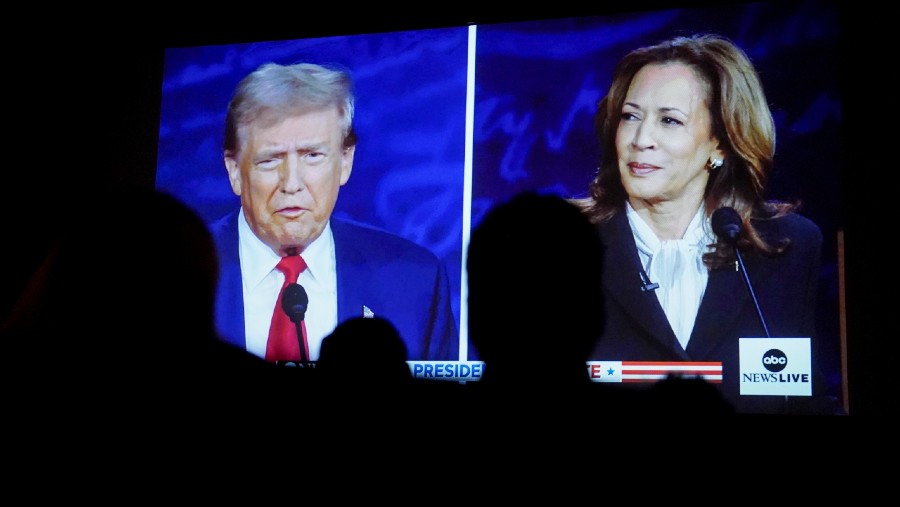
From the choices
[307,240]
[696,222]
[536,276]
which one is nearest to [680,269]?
[696,222]

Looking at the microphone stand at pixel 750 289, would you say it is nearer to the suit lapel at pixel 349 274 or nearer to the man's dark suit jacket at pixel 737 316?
the man's dark suit jacket at pixel 737 316

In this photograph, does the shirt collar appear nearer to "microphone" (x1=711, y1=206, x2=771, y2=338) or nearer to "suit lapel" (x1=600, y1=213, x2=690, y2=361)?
"suit lapel" (x1=600, y1=213, x2=690, y2=361)

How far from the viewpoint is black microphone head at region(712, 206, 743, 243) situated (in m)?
2.35

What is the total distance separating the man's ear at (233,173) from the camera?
2.81 meters

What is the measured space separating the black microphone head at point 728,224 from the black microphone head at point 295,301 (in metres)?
1.33

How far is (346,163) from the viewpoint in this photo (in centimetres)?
273

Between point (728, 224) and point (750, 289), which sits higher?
point (728, 224)

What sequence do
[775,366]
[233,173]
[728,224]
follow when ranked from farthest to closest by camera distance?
1. [233,173]
2. [728,224]
3. [775,366]

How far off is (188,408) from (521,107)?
159 centimetres

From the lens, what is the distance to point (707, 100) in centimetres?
242

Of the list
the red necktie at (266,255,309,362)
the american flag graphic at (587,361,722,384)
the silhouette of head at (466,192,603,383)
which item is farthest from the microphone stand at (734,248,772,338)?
the red necktie at (266,255,309,362)

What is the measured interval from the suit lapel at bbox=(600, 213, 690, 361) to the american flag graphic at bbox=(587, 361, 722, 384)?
0.04m

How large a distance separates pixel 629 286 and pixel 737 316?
32 centimetres

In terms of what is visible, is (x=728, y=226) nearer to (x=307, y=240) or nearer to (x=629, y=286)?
(x=629, y=286)
